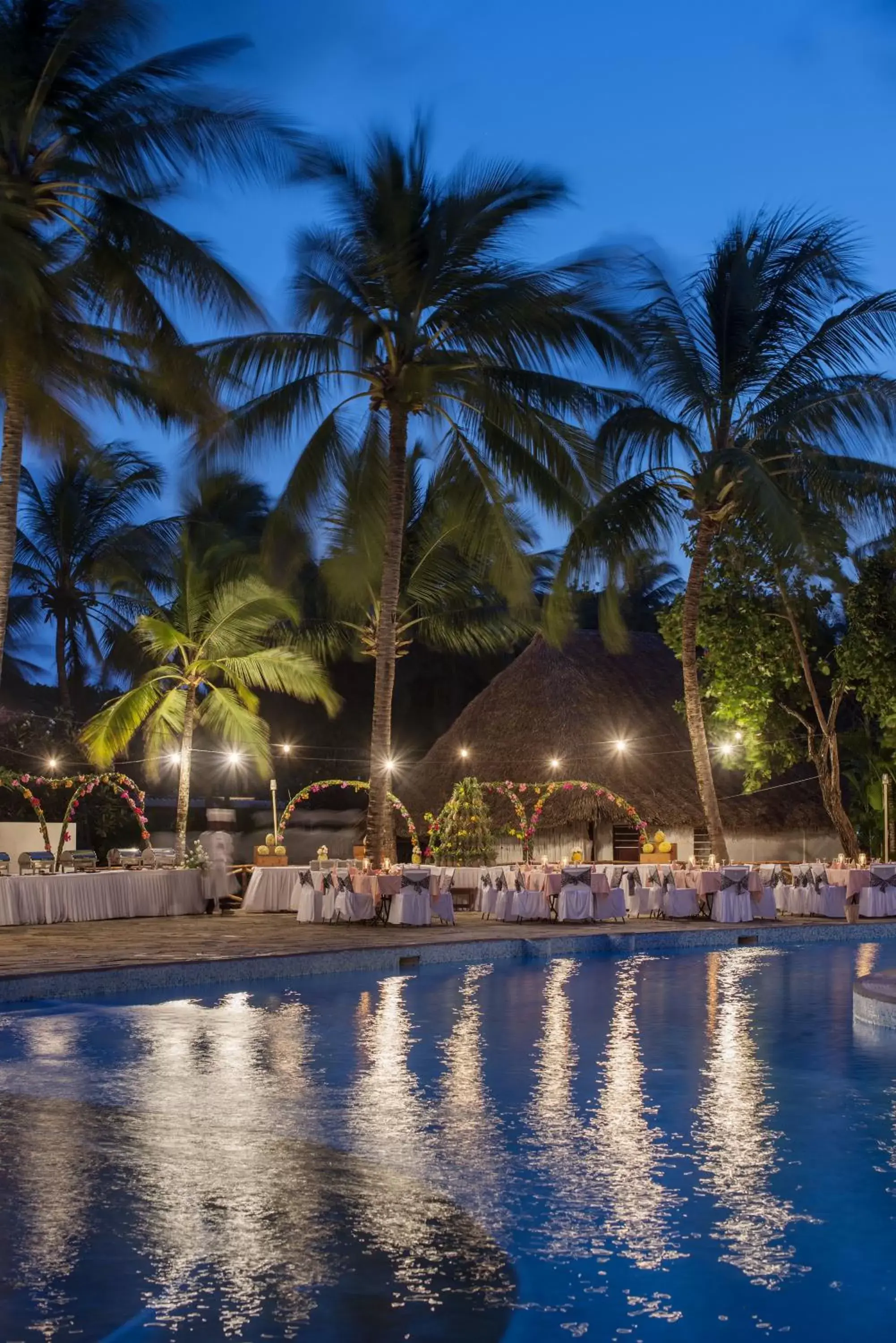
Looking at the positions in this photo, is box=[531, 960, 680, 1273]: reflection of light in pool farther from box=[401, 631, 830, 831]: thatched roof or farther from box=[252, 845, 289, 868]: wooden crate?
box=[401, 631, 830, 831]: thatched roof

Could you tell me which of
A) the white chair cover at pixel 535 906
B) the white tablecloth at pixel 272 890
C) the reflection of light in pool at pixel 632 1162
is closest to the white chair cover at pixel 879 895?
the white chair cover at pixel 535 906

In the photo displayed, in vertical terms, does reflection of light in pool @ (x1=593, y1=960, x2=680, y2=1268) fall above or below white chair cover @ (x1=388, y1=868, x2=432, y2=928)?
below

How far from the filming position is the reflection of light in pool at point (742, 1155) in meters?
5.09

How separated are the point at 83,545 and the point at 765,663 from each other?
15777 mm

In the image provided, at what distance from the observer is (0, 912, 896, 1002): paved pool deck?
1233 centimetres

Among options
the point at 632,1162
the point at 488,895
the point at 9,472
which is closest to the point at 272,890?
the point at 488,895

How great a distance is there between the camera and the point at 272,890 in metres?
22.4

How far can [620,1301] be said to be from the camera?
15.0ft

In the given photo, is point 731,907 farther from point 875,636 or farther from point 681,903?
point 875,636

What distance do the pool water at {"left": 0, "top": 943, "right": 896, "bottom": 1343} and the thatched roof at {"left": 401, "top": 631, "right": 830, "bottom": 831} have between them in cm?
1775

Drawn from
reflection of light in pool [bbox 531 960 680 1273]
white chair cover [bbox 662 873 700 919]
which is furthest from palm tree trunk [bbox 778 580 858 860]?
reflection of light in pool [bbox 531 960 680 1273]

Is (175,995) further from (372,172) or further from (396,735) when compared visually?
(396,735)

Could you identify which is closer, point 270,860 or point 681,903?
point 681,903

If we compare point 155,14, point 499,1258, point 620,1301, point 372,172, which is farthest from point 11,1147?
point 372,172
